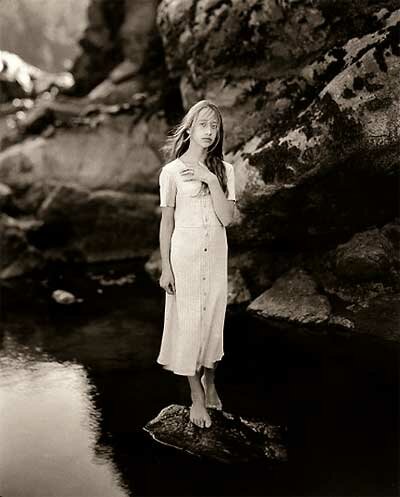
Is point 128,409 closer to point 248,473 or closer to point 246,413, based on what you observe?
point 246,413

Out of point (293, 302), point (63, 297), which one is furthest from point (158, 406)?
point (63, 297)

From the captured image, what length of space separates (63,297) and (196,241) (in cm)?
464

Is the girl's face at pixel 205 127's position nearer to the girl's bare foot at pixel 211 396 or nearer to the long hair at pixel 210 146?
the long hair at pixel 210 146

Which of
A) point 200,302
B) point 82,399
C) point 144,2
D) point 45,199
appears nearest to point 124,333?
point 82,399

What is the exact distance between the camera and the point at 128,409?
201 inches

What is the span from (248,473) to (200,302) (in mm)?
1082

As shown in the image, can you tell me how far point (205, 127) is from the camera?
4215mm

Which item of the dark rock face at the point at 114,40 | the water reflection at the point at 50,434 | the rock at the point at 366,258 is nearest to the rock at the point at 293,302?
the rock at the point at 366,258

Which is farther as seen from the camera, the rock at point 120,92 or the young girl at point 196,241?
the rock at point 120,92

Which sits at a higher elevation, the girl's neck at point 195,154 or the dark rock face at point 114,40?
the dark rock face at point 114,40

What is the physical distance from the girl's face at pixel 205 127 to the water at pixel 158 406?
79.8 inches

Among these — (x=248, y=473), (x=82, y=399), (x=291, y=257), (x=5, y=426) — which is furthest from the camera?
(x=291, y=257)

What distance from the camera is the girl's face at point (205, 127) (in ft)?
13.8

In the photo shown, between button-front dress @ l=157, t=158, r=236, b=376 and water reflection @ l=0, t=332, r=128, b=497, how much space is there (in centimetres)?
85
